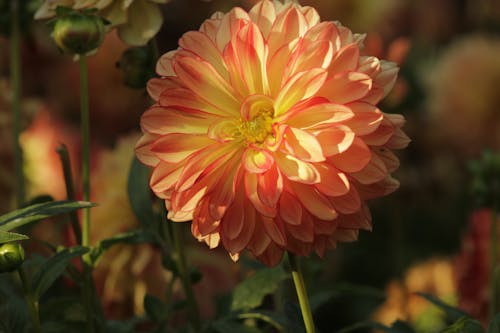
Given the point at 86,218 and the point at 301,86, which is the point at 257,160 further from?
the point at 86,218

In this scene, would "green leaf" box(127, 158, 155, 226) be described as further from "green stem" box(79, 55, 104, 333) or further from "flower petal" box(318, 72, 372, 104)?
"flower petal" box(318, 72, 372, 104)

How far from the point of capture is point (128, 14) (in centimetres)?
84

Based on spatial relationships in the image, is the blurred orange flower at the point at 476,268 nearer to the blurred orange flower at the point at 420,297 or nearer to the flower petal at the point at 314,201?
the blurred orange flower at the point at 420,297

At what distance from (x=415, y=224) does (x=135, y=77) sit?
123cm

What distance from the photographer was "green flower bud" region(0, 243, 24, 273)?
0.70 m

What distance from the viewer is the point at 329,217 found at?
67 cm

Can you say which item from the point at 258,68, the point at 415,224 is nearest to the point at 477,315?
the point at 258,68

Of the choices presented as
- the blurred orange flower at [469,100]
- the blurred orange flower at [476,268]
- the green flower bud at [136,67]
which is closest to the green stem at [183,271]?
the green flower bud at [136,67]

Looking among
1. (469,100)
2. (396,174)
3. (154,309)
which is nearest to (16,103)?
(154,309)

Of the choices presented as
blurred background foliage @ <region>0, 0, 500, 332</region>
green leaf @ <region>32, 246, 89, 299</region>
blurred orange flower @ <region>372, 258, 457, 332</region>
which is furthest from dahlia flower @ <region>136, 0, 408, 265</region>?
blurred orange flower @ <region>372, 258, 457, 332</region>

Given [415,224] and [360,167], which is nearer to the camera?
[360,167]

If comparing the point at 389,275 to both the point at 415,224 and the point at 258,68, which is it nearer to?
the point at 415,224

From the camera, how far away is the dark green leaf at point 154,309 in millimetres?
851

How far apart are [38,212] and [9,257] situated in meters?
0.06
